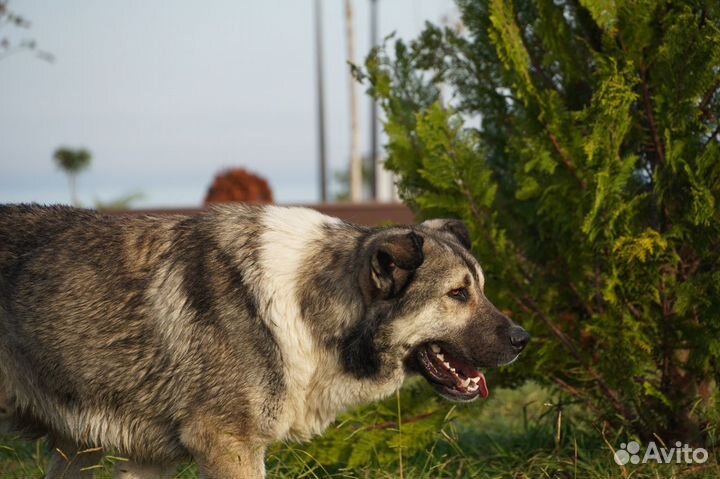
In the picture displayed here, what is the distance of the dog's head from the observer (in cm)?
473

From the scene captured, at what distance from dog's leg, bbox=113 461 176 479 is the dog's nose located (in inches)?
71.0

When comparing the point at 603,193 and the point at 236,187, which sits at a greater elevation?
the point at 603,193

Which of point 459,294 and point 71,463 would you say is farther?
point 71,463

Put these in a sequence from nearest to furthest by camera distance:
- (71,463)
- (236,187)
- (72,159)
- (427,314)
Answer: (427,314)
(71,463)
(236,187)
(72,159)

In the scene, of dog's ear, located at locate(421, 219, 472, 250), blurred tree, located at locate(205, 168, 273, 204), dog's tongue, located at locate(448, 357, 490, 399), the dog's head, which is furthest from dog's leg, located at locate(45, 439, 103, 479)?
blurred tree, located at locate(205, 168, 273, 204)

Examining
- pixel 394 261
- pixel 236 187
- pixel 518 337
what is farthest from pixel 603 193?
pixel 236 187

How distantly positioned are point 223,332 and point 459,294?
1140mm

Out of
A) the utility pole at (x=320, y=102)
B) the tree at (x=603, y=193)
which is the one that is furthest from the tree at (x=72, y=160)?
the tree at (x=603, y=193)

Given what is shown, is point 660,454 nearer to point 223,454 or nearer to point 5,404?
point 223,454

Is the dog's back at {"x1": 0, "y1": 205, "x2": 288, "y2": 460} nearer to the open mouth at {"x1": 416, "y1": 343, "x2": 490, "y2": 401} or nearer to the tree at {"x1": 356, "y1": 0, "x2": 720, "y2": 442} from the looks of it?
the open mouth at {"x1": 416, "y1": 343, "x2": 490, "y2": 401}

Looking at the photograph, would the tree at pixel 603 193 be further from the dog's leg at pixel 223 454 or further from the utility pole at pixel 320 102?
the utility pole at pixel 320 102

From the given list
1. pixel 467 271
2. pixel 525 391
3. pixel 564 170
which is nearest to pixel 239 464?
pixel 467 271

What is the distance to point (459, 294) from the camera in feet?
16.0

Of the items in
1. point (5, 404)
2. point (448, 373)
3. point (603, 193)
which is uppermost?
point (603, 193)
